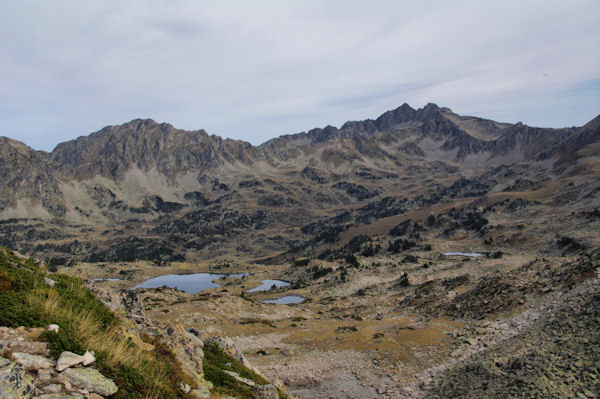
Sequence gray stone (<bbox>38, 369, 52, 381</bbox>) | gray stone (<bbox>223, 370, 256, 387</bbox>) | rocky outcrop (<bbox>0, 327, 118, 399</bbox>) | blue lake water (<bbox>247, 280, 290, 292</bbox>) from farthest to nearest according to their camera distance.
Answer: blue lake water (<bbox>247, 280, 290, 292</bbox>), gray stone (<bbox>223, 370, 256, 387</bbox>), gray stone (<bbox>38, 369, 52, 381</bbox>), rocky outcrop (<bbox>0, 327, 118, 399</bbox>)

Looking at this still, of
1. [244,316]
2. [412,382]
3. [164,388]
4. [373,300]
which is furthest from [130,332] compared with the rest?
[373,300]

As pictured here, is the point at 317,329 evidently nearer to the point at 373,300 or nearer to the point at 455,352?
the point at 455,352

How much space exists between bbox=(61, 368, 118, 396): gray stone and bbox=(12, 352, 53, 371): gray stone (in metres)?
0.45

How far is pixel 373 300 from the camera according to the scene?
68625mm

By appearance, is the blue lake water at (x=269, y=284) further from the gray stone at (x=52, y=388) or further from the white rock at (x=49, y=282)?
the gray stone at (x=52, y=388)

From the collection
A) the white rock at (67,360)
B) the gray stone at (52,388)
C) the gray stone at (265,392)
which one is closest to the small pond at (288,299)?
the gray stone at (265,392)

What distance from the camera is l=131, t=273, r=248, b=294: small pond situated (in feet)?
463

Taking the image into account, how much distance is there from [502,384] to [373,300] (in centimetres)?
5002

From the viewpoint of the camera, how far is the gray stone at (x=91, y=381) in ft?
25.1

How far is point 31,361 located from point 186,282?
160m

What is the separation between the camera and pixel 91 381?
788cm

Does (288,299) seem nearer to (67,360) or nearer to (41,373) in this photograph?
(67,360)

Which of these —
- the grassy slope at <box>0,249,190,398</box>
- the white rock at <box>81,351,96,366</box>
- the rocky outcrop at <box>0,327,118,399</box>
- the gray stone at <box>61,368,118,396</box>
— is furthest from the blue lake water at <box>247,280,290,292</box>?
the rocky outcrop at <box>0,327,118,399</box>

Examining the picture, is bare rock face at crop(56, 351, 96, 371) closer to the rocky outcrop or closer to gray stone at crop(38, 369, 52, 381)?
the rocky outcrop
